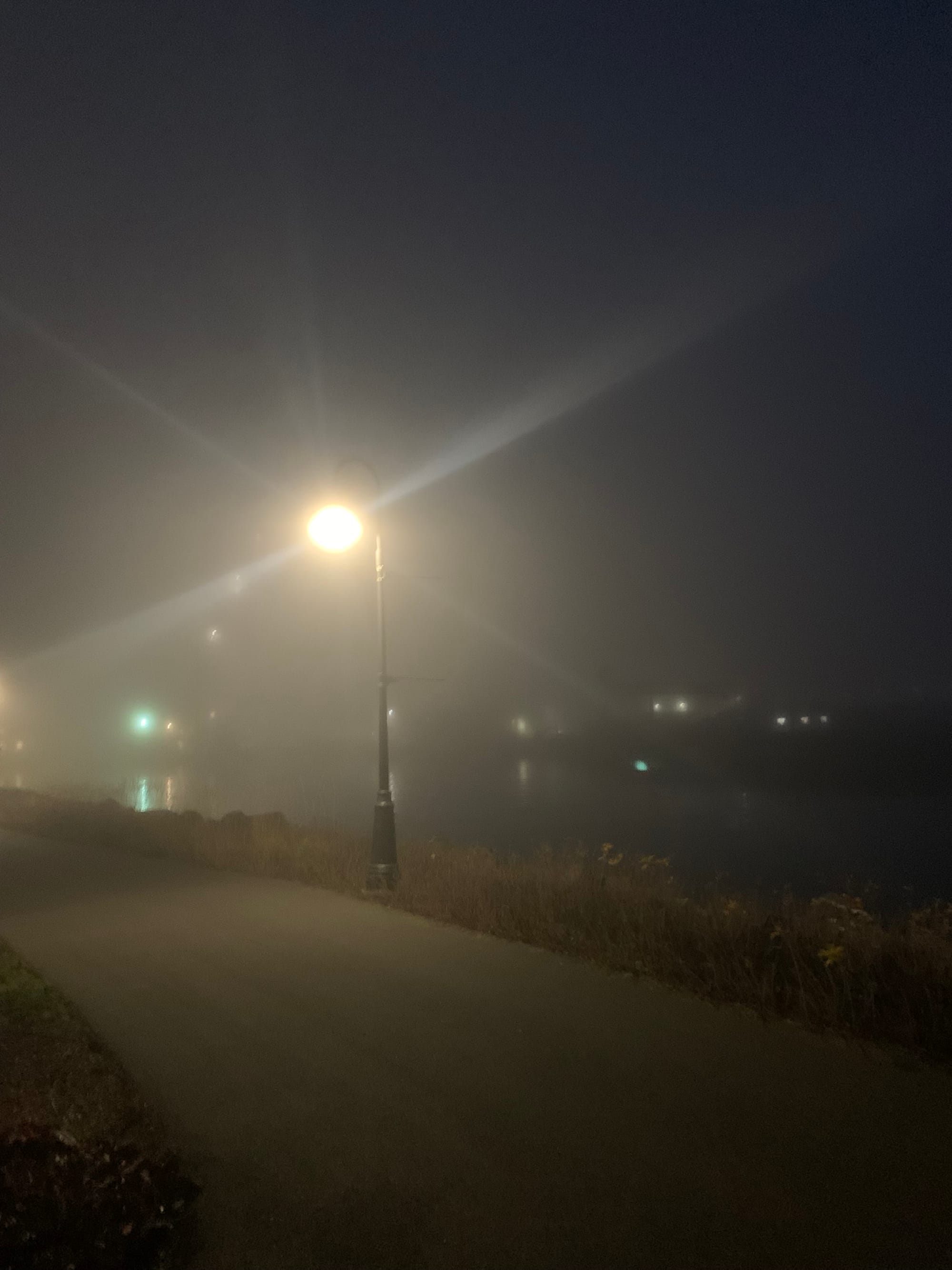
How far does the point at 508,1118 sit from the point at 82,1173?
202 centimetres

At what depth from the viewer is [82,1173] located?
10.7 ft

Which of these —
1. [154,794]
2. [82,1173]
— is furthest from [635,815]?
[82,1173]

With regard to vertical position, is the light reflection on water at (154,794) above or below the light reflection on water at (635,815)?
above

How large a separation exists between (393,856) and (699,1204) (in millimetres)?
7191

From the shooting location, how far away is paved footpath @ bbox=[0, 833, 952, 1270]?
3.21 metres

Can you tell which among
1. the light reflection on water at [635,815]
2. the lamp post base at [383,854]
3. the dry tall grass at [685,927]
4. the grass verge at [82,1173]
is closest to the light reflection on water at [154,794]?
the light reflection on water at [635,815]

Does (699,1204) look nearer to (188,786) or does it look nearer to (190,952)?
(190,952)

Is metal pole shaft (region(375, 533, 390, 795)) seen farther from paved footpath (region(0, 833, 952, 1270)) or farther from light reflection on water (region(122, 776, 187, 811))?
light reflection on water (region(122, 776, 187, 811))

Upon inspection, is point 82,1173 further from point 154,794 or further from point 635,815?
point 154,794

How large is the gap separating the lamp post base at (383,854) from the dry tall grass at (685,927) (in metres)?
0.26

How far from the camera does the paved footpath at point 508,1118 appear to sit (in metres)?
3.21

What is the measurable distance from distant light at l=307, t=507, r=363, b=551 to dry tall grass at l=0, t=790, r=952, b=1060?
14.6 feet

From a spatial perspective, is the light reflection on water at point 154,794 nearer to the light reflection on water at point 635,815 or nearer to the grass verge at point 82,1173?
the light reflection on water at point 635,815

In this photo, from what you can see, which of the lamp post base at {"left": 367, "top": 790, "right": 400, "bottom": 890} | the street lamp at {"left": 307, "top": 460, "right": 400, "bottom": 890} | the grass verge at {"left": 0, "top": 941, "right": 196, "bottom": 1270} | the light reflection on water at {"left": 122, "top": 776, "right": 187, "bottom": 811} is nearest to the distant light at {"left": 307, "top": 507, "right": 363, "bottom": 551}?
the street lamp at {"left": 307, "top": 460, "right": 400, "bottom": 890}
